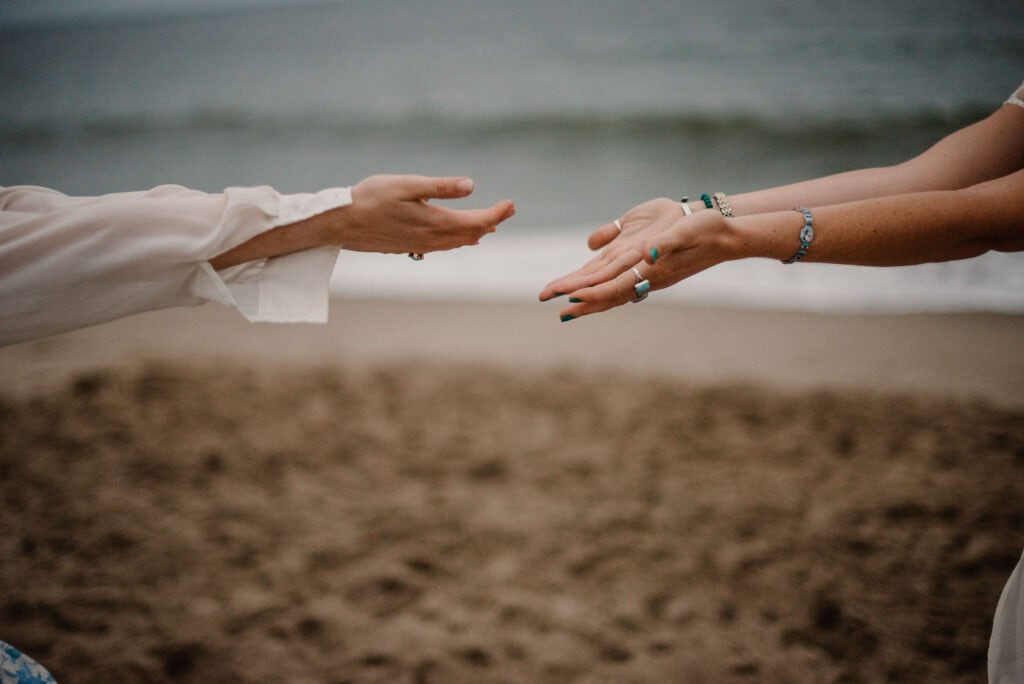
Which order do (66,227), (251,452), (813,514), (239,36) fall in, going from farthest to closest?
(239,36), (251,452), (813,514), (66,227)

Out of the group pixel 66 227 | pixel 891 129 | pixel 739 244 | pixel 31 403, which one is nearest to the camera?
pixel 66 227

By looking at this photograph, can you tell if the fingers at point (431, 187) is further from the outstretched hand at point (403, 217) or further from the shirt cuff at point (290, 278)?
the shirt cuff at point (290, 278)

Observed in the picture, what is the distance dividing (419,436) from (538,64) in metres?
8.81

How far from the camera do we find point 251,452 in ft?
9.74

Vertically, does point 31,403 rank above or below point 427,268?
below

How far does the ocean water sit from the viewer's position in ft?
16.8

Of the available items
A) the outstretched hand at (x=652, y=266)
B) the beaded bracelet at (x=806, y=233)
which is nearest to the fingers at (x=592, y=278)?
the outstretched hand at (x=652, y=266)

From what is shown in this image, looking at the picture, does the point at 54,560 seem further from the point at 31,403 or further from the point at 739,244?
the point at 739,244

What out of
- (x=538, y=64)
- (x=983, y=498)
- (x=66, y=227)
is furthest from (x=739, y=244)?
(x=538, y=64)

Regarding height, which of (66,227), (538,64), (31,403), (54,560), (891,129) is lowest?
(54,560)

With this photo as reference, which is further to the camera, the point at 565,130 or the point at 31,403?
the point at 565,130

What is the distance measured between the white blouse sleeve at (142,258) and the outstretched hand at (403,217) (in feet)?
0.11

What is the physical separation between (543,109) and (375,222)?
8436mm

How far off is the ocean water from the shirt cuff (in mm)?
3385
